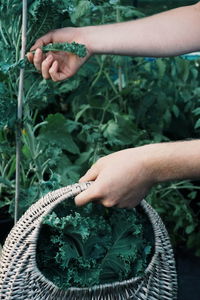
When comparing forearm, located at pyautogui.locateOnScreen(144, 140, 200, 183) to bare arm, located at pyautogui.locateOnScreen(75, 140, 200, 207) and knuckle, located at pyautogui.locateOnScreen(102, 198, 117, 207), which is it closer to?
bare arm, located at pyautogui.locateOnScreen(75, 140, 200, 207)

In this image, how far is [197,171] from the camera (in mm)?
1432

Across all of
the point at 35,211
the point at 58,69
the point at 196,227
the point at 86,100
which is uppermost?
the point at 58,69

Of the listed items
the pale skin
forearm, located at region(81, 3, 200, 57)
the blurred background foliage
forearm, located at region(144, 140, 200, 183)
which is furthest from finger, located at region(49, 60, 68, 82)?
forearm, located at region(144, 140, 200, 183)

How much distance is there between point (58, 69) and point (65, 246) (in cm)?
56

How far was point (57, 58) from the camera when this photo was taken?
1.75 metres

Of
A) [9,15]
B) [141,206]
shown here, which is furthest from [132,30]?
[141,206]

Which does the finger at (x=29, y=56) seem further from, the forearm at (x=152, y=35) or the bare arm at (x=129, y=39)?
the forearm at (x=152, y=35)

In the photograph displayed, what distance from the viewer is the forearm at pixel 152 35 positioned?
1770 mm

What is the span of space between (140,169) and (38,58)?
466mm

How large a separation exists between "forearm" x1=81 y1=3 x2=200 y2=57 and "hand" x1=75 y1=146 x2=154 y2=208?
47cm

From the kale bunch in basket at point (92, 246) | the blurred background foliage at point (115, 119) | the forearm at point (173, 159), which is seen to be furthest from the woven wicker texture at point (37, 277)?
the blurred background foliage at point (115, 119)

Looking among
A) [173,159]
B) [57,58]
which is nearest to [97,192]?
[173,159]

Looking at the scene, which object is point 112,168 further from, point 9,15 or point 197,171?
point 9,15

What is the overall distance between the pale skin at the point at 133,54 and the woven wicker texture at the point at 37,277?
96 mm
